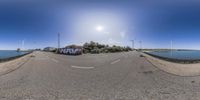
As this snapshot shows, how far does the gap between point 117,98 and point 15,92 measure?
1.69 metres

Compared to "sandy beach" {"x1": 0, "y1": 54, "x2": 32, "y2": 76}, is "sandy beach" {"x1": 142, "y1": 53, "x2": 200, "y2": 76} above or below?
below

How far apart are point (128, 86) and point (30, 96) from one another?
1.76 meters

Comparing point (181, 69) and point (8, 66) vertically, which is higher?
point (8, 66)

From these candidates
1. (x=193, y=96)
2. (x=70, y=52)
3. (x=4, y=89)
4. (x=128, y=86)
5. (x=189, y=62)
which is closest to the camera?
(x=193, y=96)

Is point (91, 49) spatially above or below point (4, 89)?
above

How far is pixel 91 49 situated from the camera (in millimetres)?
9938

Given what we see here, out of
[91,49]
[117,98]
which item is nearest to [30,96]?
[117,98]

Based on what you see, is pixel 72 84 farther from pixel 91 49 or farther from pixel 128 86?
pixel 91 49

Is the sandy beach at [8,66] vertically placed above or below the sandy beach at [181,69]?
above

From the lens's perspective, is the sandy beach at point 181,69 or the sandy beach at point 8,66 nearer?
the sandy beach at point 8,66

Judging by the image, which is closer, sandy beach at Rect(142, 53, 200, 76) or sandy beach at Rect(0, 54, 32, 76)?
sandy beach at Rect(0, 54, 32, 76)

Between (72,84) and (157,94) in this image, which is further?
(72,84)

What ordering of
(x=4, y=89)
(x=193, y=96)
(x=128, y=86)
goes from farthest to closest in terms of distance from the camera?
(x=128, y=86), (x=4, y=89), (x=193, y=96)

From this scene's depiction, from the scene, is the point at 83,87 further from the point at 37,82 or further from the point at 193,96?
the point at 193,96
